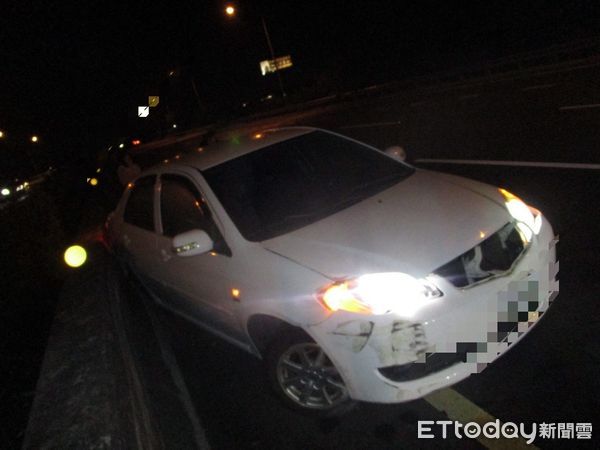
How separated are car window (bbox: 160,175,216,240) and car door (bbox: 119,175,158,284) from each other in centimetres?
25

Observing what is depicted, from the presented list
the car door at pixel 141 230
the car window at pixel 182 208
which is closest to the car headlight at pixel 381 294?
the car window at pixel 182 208

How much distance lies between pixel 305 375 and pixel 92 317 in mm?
1744

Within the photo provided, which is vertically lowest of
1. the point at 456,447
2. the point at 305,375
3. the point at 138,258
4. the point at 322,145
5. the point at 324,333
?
the point at 456,447

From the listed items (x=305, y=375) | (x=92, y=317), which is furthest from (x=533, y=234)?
(x=92, y=317)

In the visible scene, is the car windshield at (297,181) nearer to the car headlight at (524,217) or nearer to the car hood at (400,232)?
the car hood at (400,232)

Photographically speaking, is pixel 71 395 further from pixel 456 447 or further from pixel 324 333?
pixel 456 447

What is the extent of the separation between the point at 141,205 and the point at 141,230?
0.28 m

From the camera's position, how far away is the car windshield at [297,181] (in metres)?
3.47

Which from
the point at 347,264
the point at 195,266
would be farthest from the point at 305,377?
the point at 195,266

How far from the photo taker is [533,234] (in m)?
3.06

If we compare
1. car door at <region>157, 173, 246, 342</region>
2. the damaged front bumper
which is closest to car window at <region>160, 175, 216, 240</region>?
car door at <region>157, 173, 246, 342</region>

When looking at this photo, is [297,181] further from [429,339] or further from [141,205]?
[141,205]

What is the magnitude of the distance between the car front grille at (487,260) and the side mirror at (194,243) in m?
1.58

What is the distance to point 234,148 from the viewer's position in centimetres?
416
